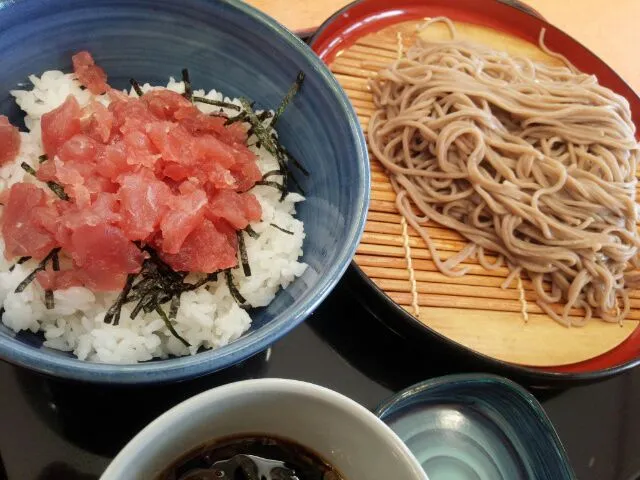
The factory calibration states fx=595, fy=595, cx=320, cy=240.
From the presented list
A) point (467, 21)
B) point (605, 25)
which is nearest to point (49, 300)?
point (467, 21)

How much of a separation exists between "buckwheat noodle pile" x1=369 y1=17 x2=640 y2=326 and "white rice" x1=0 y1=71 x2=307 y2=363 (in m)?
0.62

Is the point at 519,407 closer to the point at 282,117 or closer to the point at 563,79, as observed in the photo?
the point at 282,117

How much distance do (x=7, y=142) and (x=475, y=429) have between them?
1346 mm

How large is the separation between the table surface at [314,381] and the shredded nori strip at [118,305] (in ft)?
0.50

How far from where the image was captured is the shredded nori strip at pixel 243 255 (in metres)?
1.41

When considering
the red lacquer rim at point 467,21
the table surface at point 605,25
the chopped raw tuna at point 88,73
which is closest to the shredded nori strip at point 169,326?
the chopped raw tuna at point 88,73

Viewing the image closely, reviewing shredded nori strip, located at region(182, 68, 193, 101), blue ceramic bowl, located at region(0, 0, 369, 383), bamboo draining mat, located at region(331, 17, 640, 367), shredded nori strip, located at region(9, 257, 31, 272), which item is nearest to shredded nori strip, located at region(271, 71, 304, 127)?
blue ceramic bowl, located at region(0, 0, 369, 383)

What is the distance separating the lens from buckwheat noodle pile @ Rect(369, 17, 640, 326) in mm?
1946

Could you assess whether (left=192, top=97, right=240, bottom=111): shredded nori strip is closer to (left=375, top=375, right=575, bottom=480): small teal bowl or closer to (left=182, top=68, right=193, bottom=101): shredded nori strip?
(left=182, top=68, right=193, bottom=101): shredded nori strip

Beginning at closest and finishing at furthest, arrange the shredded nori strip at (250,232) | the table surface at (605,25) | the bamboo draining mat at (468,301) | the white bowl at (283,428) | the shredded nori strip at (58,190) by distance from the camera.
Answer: the white bowl at (283,428), the shredded nori strip at (58,190), the shredded nori strip at (250,232), the bamboo draining mat at (468,301), the table surface at (605,25)

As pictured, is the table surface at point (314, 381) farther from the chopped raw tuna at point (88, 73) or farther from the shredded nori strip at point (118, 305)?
the chopped raw tuna at point (88, 73)

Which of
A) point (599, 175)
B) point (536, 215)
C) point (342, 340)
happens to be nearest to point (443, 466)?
point (342, 340)

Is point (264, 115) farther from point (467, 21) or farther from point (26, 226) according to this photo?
point (467, 21)

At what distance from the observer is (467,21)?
97.4 inches
